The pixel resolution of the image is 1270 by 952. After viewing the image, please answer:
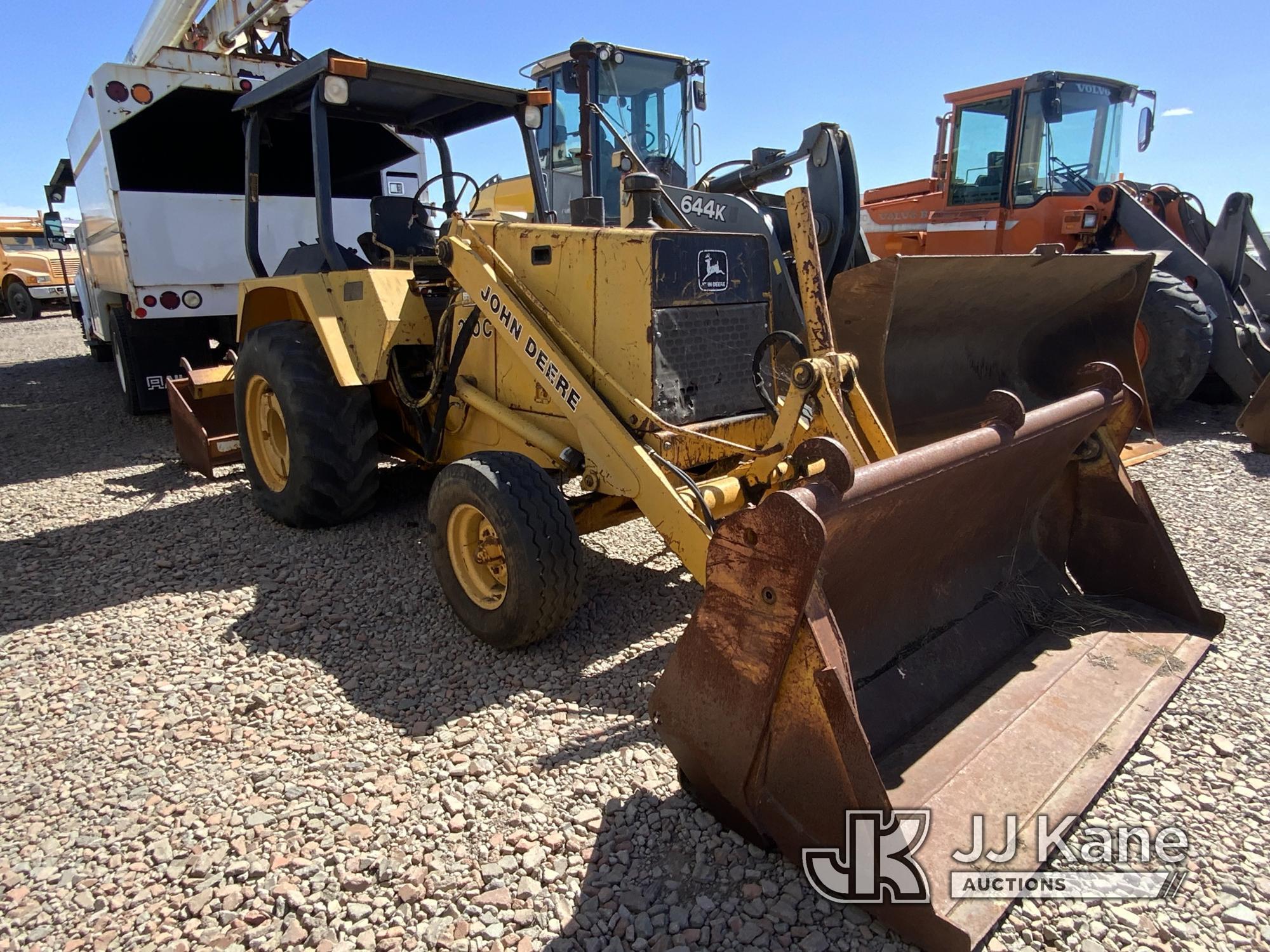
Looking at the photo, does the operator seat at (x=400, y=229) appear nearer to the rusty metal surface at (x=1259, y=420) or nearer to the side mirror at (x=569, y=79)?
the side mirror at (x=569, y=79)

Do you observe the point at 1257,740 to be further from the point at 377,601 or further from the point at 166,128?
the point at 166,128

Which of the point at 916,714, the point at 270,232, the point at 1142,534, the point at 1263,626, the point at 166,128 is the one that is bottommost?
the point at 1263,626

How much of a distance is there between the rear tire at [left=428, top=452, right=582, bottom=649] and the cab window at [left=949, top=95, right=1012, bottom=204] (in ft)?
26.3

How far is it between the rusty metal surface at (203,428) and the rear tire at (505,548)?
8.67 ft

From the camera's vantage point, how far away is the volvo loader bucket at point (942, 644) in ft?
6.40

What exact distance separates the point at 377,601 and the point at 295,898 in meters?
1.85

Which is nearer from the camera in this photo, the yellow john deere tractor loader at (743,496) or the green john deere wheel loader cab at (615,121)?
the yellow john deere tractor loader at (743,496)

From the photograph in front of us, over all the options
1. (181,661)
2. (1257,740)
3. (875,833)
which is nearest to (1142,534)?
(1257,740)

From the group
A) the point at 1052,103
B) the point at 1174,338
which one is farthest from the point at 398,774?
the point at 1052,103

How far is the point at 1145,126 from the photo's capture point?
9.42 meters

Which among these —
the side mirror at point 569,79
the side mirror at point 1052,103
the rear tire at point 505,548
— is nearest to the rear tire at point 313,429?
the rear tire at point 505,548

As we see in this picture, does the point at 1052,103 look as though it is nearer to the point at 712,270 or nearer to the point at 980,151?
the point at 980,151

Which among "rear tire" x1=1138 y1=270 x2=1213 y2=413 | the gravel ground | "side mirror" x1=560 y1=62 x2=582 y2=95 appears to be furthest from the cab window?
the gravel ground

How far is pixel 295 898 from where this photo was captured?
6.98 feet
